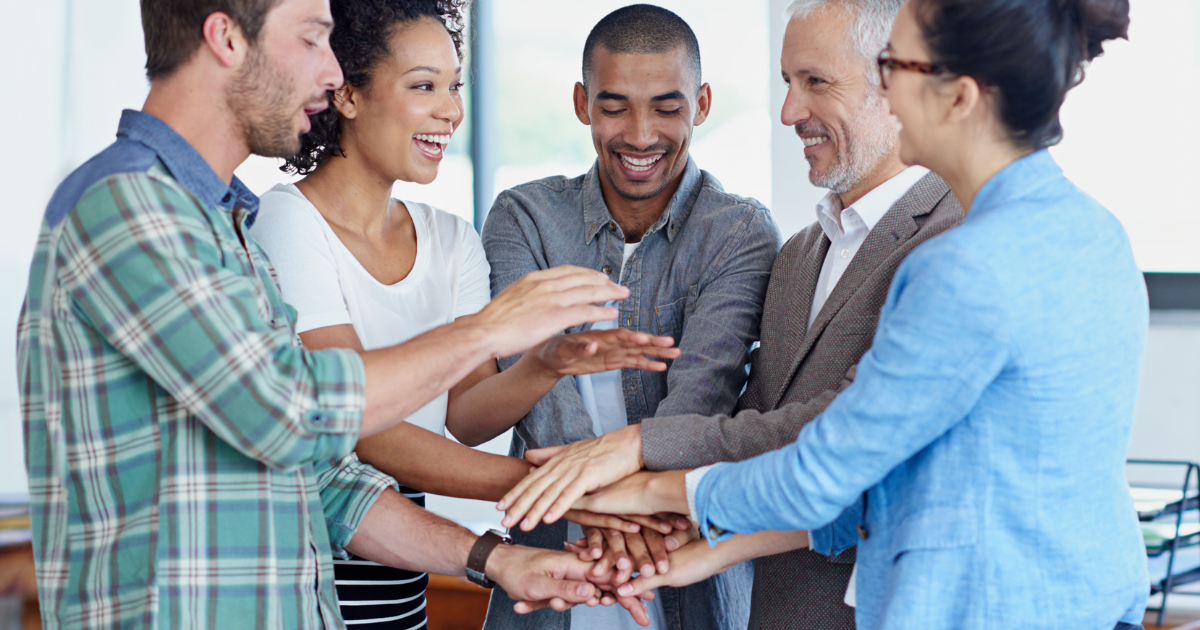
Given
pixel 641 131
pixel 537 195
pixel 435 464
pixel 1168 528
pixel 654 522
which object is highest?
pixel 641 131

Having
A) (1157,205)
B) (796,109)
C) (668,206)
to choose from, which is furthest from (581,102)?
(1157,205)

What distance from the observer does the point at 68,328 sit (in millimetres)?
1213

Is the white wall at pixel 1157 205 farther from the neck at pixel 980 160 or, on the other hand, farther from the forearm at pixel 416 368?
the forearm at pixel 416 368

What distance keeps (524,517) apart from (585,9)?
368 cm

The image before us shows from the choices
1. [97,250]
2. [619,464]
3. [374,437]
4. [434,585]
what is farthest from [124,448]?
[434,585]

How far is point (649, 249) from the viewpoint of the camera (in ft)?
7.29

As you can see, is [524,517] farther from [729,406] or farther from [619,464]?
[729,406]

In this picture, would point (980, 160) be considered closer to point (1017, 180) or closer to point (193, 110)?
point (1017, 180)

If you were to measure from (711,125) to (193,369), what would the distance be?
149 inches

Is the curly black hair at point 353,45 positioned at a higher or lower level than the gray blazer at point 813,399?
higher

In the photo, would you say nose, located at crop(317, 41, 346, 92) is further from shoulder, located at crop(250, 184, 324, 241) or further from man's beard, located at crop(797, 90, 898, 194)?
man's beard, located at crop(797, 90, 898, 194)

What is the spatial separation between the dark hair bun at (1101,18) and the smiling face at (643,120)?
1.07 m

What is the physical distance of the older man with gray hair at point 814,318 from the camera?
1711 millimetres

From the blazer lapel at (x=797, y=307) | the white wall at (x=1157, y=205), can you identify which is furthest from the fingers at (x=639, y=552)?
the white wall at (x=1157, y=205)
